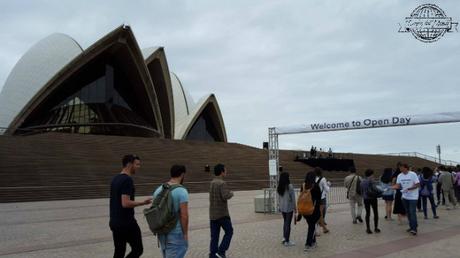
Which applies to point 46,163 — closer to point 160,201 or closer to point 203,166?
point 203,166

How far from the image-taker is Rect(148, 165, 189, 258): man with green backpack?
413 centimetres

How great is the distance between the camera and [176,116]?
53000 mm

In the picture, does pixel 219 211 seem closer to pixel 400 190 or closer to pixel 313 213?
pixel 313 213

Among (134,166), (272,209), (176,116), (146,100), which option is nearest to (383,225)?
(272,209)

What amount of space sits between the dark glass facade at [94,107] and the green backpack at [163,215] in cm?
3635

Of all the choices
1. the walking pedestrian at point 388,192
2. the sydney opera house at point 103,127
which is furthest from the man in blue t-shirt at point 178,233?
the sydney opera house at point 103,127

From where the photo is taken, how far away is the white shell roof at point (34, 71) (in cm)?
3991

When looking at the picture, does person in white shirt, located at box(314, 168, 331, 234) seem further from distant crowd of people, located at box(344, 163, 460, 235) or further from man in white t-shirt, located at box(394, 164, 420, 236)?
man in white t-shirt, located at box(394, 164, 420, 236)

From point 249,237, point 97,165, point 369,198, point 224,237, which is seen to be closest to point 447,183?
point 369,198

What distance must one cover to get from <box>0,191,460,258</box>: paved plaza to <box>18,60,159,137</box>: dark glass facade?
26.9 metres

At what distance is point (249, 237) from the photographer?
8.66 metres

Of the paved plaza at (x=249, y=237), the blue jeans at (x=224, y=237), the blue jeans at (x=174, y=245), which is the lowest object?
the paved plaza at (x=249, y=237)

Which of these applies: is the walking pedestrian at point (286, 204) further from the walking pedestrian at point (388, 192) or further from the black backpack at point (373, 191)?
the walking pedestrian at point (388, 192)

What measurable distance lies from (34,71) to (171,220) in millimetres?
41261
